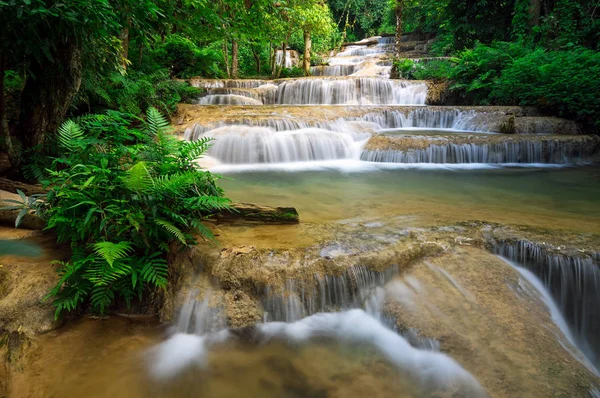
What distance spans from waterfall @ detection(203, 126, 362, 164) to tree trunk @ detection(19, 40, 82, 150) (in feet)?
12.9

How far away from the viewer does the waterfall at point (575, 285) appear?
9.41 ft

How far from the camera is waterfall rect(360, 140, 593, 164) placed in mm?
7895

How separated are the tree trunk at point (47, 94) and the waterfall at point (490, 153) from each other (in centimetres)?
603

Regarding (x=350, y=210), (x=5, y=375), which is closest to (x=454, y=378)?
(x=350, y=210)

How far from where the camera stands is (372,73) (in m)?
18.0

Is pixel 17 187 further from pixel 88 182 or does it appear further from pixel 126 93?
pixel 126 93

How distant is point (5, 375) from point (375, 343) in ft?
7.75

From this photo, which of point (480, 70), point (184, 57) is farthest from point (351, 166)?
point (184, 57)

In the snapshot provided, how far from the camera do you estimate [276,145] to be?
8.02 meters

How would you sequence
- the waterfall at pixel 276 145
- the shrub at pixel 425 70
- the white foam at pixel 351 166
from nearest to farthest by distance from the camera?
the white foam at pixel 351 166, the waterfall at pixel 276 145, the shrub at pixel 425 70

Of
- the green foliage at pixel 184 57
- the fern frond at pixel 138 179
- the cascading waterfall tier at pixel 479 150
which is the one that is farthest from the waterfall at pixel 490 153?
the green foliage at pixel 184 57

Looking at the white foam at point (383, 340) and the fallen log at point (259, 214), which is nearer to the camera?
the white foam at point (383, 340)

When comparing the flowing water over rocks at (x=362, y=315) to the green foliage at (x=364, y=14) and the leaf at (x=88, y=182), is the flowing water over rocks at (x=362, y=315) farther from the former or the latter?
the green foliage at (x=364, y=14)

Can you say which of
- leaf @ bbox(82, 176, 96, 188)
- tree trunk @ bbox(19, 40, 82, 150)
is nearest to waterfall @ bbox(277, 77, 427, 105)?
tree trunk @ bbox(19, 40, 82, 150)
